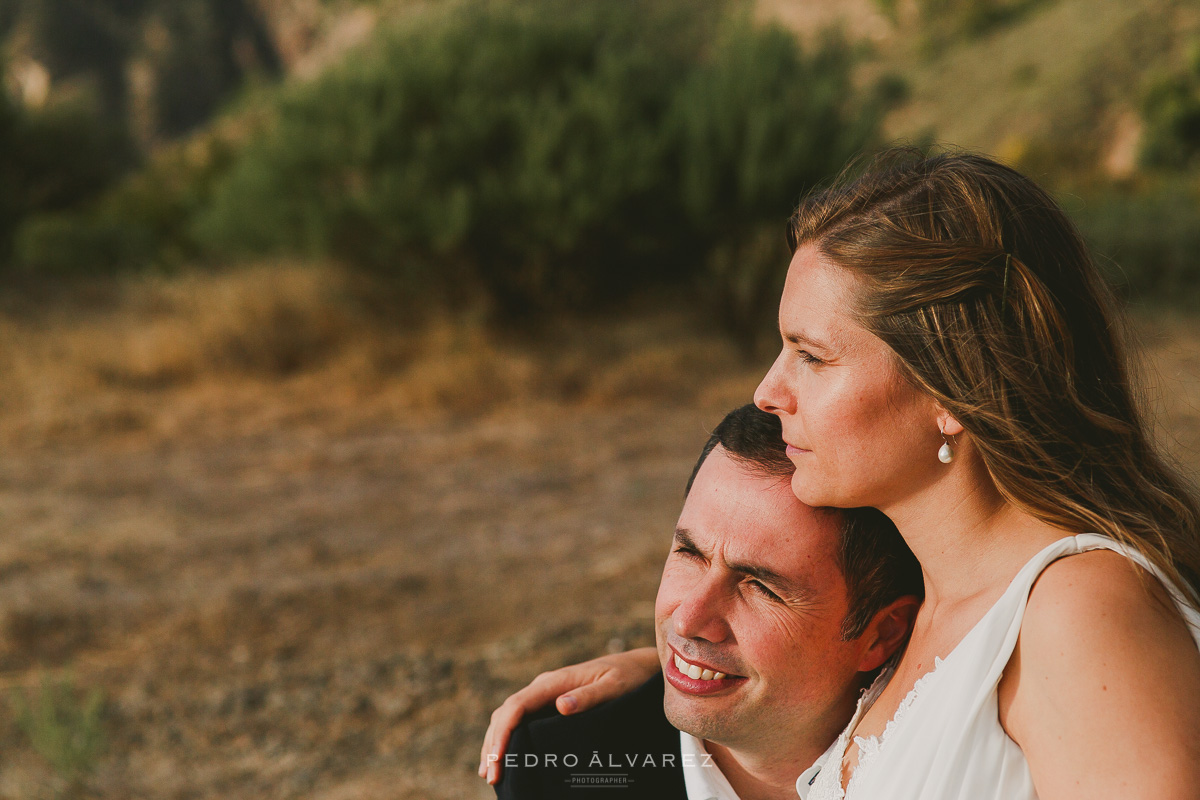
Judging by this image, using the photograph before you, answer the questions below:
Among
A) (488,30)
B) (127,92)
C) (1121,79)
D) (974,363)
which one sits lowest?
(1121,79)

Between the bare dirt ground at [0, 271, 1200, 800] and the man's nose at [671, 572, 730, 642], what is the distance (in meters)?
0.94

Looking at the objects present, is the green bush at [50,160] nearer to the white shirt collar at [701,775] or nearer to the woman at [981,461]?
the white shirt collar at [701,775]

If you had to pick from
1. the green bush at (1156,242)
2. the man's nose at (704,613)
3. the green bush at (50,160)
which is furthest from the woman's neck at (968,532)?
the green bush at (50,160)

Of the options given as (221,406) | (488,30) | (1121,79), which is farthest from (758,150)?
(1121,79)

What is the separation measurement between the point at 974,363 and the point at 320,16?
55045 mm

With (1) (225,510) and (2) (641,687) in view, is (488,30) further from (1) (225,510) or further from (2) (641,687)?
(2) (641,687)

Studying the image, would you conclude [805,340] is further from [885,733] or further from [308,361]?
[308,361]

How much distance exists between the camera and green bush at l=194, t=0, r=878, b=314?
34.2 feet

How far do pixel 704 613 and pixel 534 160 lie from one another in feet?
29.5

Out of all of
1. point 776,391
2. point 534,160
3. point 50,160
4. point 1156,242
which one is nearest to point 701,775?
point 776,391

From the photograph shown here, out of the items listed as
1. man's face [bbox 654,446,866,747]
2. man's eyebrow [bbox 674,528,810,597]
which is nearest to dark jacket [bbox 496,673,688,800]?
man's face [bbox 654,446,866,747]

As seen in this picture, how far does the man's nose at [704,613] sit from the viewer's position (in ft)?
5.75

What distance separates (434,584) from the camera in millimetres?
5727

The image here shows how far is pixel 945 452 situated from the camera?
5.08 ft
